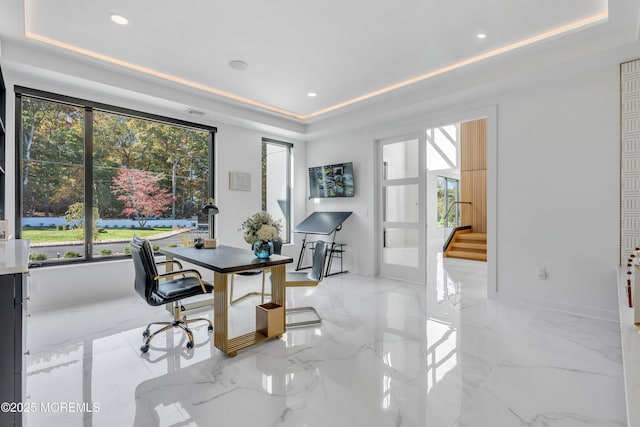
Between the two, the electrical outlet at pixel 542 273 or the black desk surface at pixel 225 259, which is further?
the electrical outlet at pixel 542 273

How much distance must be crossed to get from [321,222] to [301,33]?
3376 millimetres

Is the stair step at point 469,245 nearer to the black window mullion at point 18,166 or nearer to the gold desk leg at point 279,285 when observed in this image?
the gold desk leg at point 279,285

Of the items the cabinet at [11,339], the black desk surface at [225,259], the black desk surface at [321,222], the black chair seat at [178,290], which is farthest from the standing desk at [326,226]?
the cabinet at [11,339]

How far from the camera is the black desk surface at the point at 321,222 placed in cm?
548

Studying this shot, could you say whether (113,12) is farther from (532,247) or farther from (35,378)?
(532,247)

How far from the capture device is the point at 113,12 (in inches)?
106

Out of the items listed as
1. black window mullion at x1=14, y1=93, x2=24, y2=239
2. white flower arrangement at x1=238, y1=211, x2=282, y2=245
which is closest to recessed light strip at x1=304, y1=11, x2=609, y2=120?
white flower arrangement at x1=238, y1=211, x2=282, y2=245

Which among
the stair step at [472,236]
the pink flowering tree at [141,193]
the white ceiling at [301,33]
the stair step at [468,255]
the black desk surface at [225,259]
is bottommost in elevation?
the stair step at [468,255]

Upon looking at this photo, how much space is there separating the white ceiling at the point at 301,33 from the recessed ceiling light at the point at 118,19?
5 cm

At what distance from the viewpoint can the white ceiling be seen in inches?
103

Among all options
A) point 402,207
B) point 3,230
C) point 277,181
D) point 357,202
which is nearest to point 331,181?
point 357,202

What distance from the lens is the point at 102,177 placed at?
414cm

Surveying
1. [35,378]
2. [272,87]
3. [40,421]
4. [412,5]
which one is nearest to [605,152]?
[412,5]

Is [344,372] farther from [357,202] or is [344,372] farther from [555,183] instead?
[357,202]
